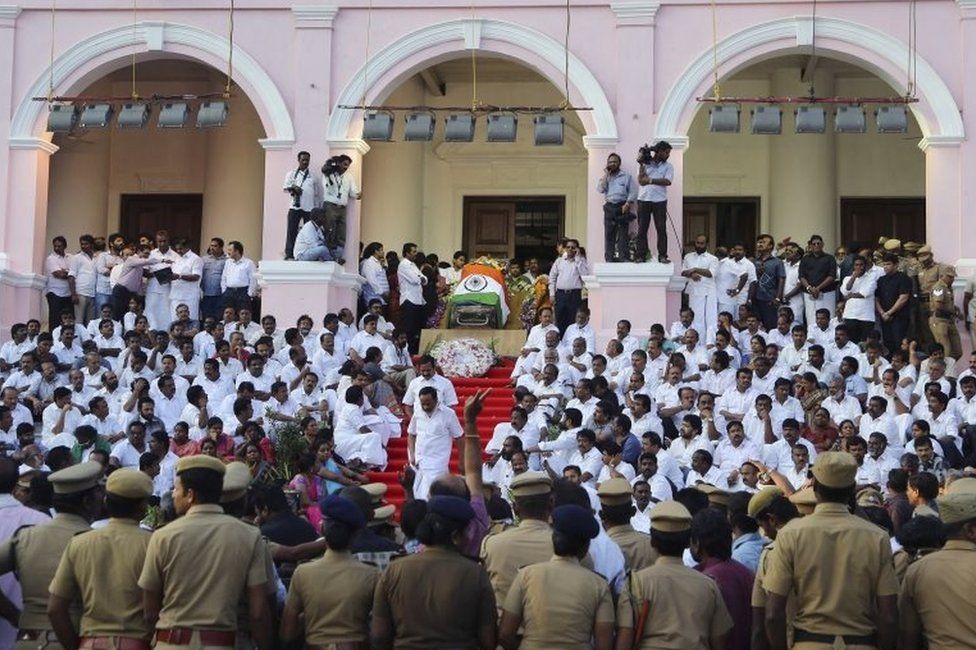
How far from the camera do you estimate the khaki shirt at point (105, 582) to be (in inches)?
295

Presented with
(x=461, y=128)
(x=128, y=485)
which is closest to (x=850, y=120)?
(x=461, y=128)

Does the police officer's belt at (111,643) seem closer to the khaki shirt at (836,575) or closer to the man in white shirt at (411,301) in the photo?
the khaki shirt at (836,575)

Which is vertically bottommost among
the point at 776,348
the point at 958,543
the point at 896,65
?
the point at 958,543

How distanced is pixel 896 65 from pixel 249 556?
54.3ft

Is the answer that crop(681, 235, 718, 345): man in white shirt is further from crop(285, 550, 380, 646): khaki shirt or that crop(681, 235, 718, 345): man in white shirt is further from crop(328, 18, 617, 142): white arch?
crop(285, 550, 380, 646): khaki shirt

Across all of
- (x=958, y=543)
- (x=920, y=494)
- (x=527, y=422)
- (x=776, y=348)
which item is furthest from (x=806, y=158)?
(x=958, y=543)

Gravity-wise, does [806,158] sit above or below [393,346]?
above

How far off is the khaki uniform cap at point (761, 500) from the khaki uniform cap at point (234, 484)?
2599 mm

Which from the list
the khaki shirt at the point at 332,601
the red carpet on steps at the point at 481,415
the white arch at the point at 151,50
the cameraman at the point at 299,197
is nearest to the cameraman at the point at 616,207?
the red carpet on steps at the point at 481,415

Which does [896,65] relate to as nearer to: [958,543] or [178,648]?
[958,543]

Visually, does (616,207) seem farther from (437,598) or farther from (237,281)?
(437,598)

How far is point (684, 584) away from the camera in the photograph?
7562 millimetres

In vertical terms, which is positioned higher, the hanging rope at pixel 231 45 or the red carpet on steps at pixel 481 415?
the hanging rope at pixel 231 45

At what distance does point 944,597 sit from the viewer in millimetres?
7539
